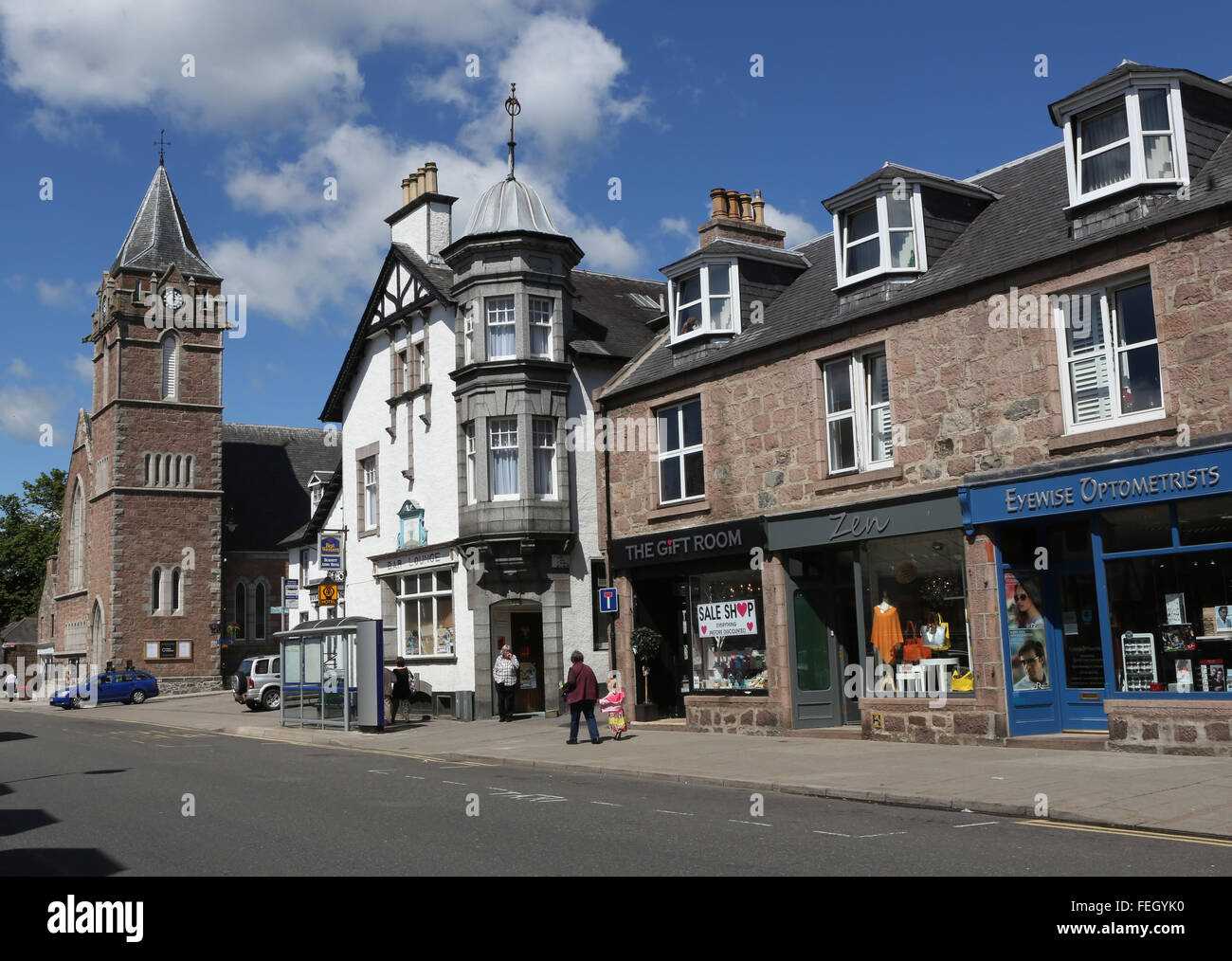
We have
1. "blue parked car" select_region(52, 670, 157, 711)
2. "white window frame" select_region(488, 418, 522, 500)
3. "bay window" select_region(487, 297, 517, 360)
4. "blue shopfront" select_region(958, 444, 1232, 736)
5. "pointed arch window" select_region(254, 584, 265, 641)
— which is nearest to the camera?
"blue shopfront" select_region(958, 444, 1232, 736)

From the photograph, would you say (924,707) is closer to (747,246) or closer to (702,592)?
(702,592)

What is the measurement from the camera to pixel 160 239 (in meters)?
64.4

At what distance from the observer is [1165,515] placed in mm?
14914

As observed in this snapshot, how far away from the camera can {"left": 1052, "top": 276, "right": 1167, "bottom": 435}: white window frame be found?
1521 cm

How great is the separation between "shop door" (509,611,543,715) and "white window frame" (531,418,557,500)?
9.66ft

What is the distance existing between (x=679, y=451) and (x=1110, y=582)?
9.31 m

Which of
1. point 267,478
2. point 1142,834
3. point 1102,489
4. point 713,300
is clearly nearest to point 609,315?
point 713,300

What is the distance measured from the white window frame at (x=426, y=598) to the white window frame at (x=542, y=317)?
5.89 m

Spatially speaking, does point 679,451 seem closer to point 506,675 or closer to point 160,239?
point 506,675

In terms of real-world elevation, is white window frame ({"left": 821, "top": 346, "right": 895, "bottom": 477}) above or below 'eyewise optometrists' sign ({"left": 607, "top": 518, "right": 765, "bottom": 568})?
above

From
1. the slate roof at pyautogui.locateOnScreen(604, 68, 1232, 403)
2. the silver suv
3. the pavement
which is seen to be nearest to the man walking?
the pavement

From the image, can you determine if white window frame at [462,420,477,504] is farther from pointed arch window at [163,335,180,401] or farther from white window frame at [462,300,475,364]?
pointed arch window at [163,335,180,401]
